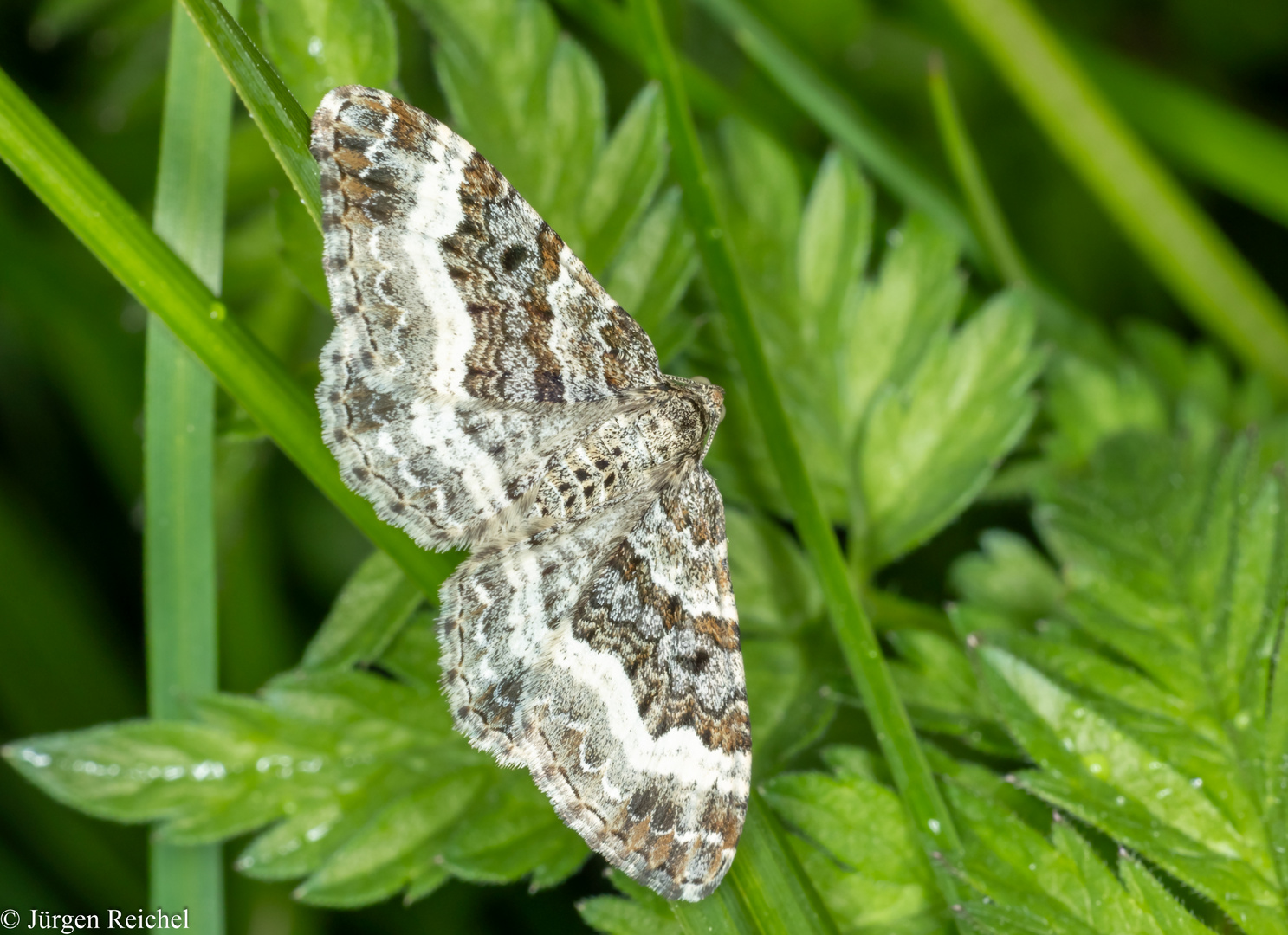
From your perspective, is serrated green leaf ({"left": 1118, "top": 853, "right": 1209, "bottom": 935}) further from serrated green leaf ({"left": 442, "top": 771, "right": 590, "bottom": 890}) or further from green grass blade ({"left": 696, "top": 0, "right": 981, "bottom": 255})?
green grass blade ({"left": 696, "top": 0, "right": 981, "bottom": 255})

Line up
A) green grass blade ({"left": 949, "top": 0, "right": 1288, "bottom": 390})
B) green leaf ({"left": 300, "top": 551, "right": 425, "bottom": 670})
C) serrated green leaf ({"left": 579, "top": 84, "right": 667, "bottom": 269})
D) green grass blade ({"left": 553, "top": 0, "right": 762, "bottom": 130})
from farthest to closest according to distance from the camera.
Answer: green grass blade ({"left": 949, "top": 0, "right": 1288, "bottom": 390})
green grass blade ({"left": 553, "top": 0, "right": 762, "bottom": 130})
serrated green leaf ({"left": 579, "top": 84, "right": 667, "bottom": 269})
green leaf ({"left": 300, "top": 551, "right": 425, "bottom": 670})

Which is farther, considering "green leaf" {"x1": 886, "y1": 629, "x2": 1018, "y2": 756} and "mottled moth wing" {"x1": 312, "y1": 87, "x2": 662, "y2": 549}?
"green leaf" {"x1": 886, "y1": 629, "x2": 1018, "y2": 756}

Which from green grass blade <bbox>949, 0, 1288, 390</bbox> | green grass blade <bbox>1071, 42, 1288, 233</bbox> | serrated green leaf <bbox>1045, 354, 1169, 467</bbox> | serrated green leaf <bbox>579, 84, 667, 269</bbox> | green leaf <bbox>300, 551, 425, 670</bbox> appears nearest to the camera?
green leaf <bbox>300, 551, 425, 670</bbox>

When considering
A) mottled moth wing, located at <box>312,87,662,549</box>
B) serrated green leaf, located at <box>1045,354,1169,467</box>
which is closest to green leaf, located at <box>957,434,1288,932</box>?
serrated green leaf, located at <box>1045,354,1169,467</box>

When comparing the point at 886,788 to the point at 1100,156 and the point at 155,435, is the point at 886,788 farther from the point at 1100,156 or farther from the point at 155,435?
the point at 1100,156

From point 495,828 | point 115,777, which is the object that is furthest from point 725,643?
point 115,777

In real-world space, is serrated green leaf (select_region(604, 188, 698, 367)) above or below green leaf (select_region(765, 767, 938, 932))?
above

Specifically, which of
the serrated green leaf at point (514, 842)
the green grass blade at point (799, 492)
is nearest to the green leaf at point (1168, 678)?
the green grass blade at point (799, 492)
